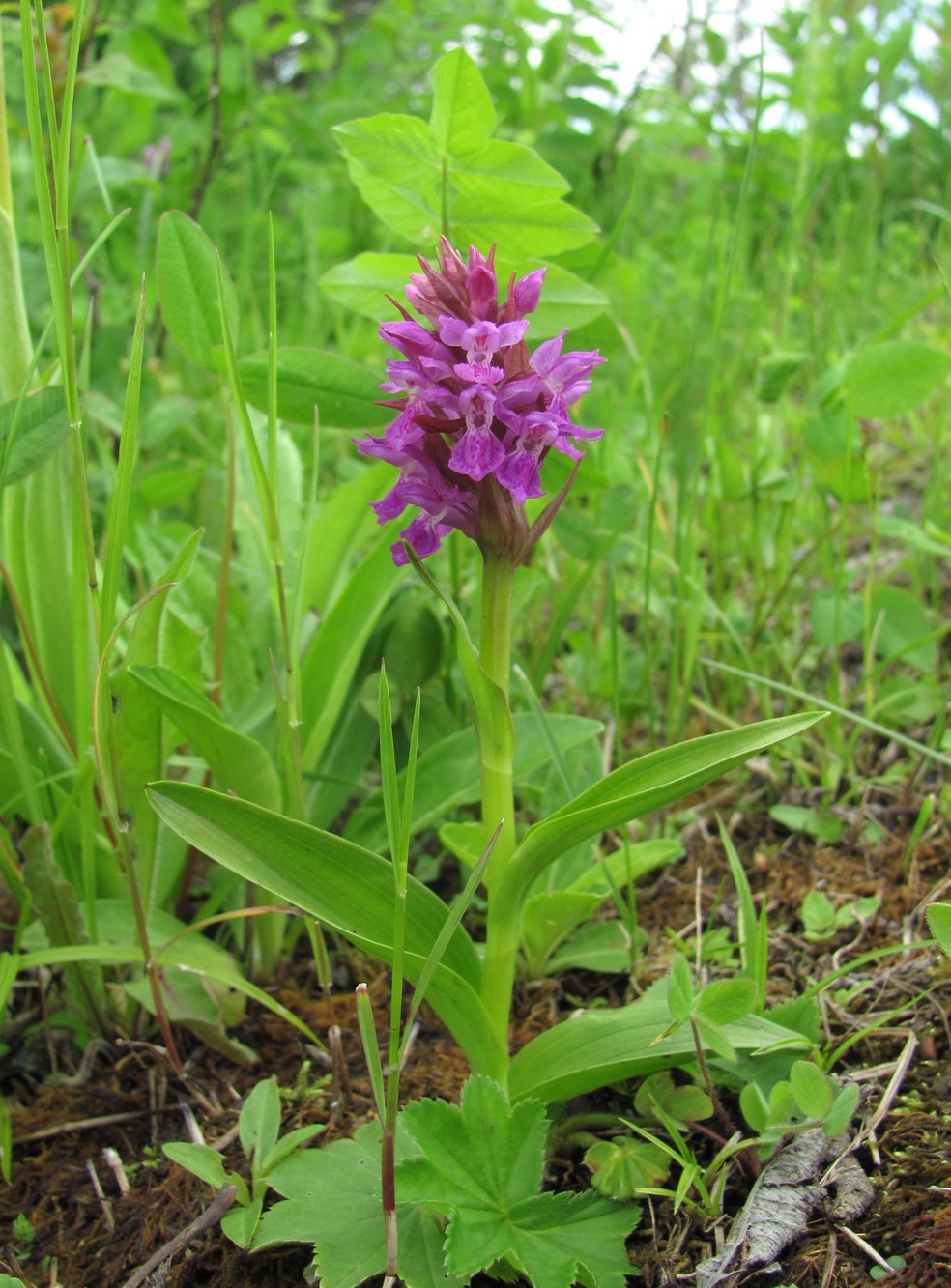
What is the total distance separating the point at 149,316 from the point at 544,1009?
2.21 metres

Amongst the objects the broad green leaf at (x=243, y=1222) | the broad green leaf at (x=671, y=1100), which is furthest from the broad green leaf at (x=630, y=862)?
the broad green leaf at (x=243, y=1222)

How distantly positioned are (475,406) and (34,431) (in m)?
0.65

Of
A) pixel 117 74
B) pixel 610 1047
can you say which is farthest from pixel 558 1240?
pixel 117 74

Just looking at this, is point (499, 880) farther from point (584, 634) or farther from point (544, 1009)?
point (584, 634)

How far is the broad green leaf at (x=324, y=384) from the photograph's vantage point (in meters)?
1.56

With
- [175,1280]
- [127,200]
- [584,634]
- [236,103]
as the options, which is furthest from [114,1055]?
[236,103]

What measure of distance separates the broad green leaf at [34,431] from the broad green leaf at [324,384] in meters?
0.31

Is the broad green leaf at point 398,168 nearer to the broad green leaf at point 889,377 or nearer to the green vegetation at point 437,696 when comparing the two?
the green vegetation at point 437,696

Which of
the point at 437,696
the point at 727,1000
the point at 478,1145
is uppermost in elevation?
the point at 437,696

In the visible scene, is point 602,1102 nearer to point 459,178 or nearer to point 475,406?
point 475,406

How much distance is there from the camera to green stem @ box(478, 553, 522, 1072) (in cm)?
115

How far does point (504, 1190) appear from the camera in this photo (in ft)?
3.48

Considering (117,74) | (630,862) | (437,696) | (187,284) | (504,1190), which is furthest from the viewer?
(117,74)

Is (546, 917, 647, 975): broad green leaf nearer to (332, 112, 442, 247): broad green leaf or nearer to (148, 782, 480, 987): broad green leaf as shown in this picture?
(148, 782, 480, 987): broad green leaf
